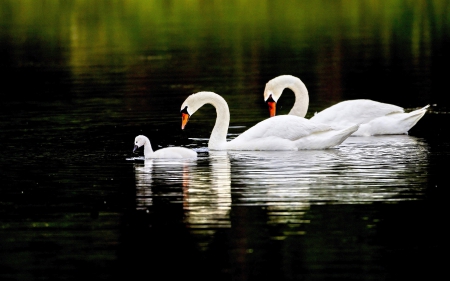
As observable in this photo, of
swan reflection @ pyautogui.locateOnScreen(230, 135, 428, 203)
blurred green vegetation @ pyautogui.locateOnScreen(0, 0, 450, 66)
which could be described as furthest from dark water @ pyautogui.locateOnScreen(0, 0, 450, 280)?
blurred green vegetation @ pyautogui.locateOnScreen(0, 0, 450, 66)

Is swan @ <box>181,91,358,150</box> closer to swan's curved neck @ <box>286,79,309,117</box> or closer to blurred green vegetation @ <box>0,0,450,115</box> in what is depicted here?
swan's curved neck @ <box>286,79,309,117</box>

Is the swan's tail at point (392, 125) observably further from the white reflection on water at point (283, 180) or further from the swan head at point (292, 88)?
the white reflection on water at point (283, 180)

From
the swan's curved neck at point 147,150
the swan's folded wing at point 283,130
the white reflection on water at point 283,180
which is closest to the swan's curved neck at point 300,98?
the white reflection on water at point 283,180

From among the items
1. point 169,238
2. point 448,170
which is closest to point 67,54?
point 448,170

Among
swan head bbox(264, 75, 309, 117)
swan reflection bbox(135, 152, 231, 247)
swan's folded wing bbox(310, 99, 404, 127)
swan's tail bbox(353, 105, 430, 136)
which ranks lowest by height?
swan reflection bbox(135, 152, 231, 247)

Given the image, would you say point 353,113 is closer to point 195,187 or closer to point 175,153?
point 175,153

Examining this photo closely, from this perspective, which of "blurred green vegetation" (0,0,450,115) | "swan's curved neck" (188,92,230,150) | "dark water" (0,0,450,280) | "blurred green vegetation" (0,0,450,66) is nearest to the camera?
"dark water" (0,0,450,280)

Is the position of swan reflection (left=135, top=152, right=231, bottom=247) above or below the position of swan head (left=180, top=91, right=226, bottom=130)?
below

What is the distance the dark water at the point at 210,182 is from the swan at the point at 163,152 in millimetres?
192

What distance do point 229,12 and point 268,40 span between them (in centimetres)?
1948

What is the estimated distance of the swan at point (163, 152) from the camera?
1636cm

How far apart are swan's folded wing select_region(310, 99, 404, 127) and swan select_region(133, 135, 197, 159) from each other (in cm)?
379

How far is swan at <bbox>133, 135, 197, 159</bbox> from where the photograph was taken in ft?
53.7

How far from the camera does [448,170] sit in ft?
48.9
